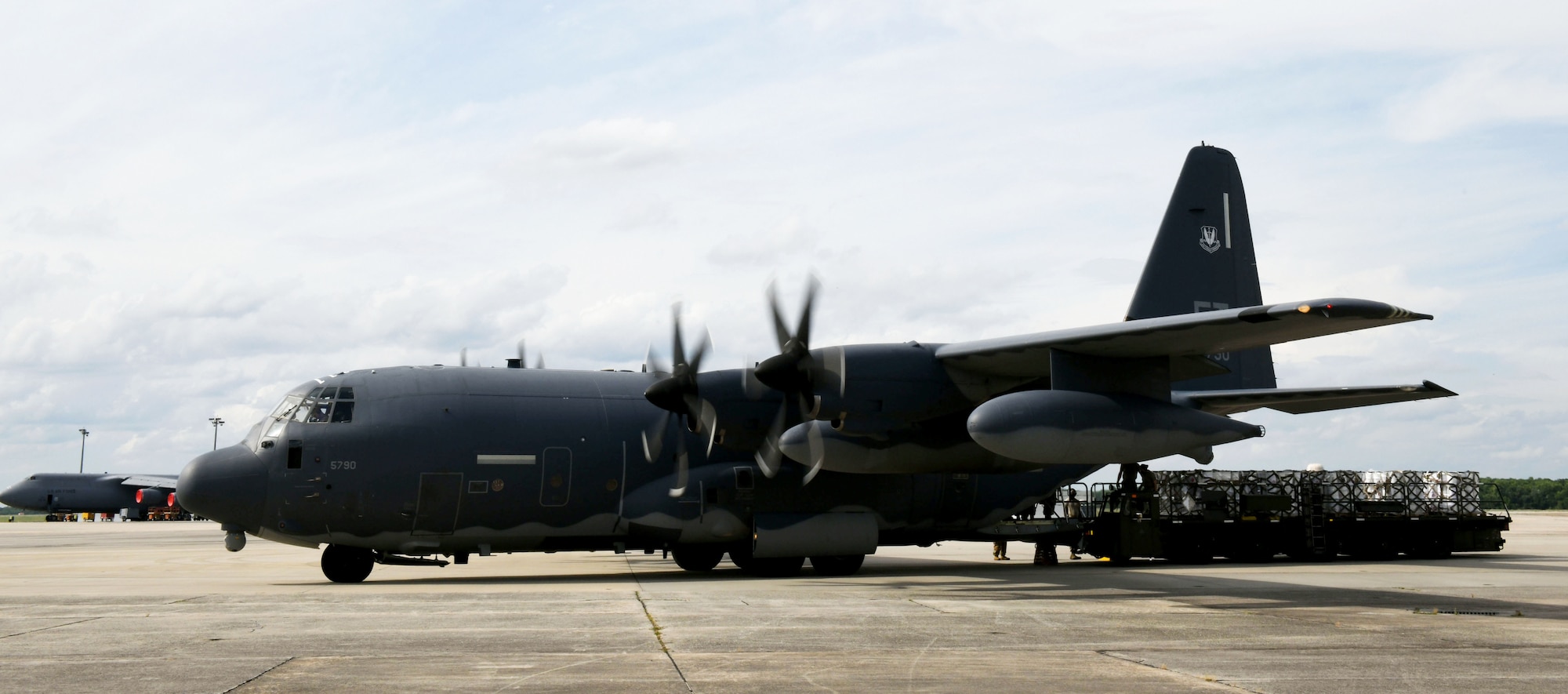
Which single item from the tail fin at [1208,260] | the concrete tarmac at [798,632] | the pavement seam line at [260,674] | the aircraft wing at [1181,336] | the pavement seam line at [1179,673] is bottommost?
the pavement seam line at [1179,673]

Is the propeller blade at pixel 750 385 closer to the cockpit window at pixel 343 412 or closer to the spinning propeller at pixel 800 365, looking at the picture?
the spinning propeller at pixel 800 365

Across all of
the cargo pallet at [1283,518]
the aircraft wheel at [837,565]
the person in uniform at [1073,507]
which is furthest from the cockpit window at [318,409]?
the person in uniform at [1073,507]

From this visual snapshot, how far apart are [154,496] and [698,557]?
6287cm

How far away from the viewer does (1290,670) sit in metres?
9.83

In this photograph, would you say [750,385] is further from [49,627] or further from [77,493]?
[77,493]

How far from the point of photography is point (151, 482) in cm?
7038

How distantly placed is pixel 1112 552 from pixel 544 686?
19759 mm

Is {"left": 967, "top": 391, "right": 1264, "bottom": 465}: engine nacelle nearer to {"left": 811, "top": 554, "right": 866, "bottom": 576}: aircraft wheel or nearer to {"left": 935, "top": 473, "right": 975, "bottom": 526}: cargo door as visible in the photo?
{"left": 935, "top": 473, "right": 975, "bottom": 526}: cargo door

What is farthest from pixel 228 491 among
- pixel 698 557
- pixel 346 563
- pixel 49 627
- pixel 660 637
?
pixel 660 637

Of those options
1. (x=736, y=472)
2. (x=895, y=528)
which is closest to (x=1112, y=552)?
(x=895, y=528)

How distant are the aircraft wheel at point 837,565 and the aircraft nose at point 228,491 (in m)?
9.72

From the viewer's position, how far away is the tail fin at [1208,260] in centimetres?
2358

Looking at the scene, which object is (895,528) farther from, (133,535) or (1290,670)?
(133,535)

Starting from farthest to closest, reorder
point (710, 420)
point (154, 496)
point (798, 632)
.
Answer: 1. point (154, 496)
2. point (710, 420)
3. point (798, 632)
